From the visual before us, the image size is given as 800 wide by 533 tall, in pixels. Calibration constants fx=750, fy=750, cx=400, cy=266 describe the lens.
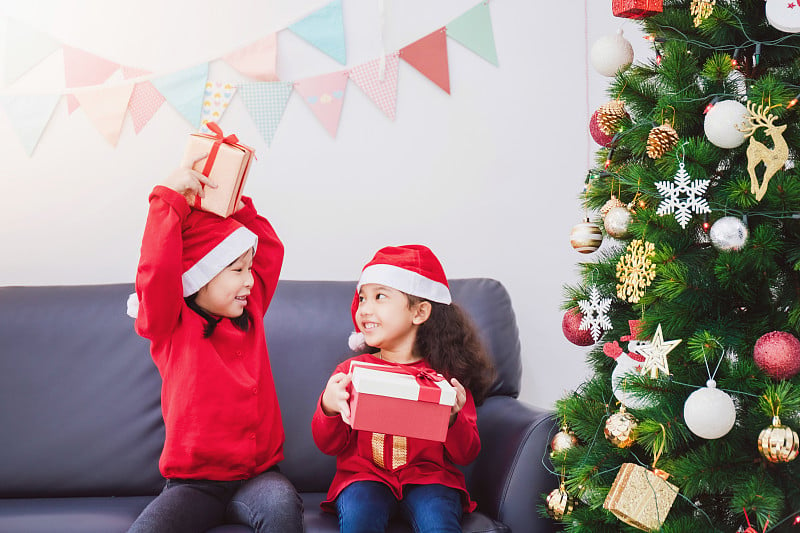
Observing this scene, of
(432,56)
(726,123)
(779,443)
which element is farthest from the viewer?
(432,56)

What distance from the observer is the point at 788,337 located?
1.17 metres

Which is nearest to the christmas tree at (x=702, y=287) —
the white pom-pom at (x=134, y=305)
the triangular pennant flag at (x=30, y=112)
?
the white pom-pom at (x=134, y=305)

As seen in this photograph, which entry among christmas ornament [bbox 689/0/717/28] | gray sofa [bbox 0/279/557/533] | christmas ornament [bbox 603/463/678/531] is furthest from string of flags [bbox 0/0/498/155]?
christmas ornament [bbox 603/463/678/531]

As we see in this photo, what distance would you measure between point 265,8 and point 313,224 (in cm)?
73

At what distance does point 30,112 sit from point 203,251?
1050 mm

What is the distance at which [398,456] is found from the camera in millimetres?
1803

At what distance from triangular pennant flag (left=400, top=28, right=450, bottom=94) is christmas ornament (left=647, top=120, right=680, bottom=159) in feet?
4.22

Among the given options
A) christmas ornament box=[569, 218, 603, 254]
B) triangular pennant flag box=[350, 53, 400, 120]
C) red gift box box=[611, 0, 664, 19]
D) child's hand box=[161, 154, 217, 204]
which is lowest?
christmas ornament box=[569, 218, 603, 254]

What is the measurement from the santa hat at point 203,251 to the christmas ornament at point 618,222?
2.89 feet

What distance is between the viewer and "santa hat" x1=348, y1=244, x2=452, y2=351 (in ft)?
6.24

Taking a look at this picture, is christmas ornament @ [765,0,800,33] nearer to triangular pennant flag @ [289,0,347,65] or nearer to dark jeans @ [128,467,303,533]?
dark jeans @ [128,467,303,533]

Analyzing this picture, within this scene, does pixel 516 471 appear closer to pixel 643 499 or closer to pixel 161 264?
pixel 643 499

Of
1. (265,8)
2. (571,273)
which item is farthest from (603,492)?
(265,8)

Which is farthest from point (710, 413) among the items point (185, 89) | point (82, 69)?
point (82, 69)
